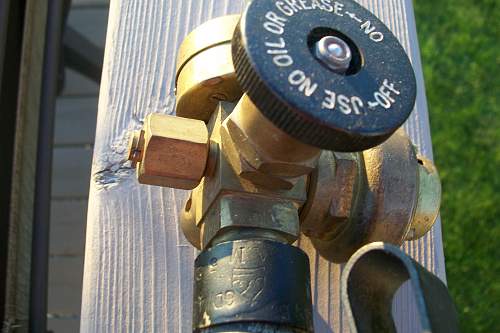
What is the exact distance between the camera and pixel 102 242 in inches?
32.9

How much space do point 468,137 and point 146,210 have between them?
1.46 meters

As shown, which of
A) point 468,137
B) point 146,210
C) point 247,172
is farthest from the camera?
point 468,137

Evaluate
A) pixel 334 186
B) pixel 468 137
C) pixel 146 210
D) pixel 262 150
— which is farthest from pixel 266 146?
pixel 468 137

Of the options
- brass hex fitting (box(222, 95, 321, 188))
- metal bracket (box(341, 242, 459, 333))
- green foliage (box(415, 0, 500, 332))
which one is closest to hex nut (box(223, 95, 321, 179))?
brass hex fitting (box(222, 95, 321, 188))

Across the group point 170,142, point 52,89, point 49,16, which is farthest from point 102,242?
point 49,16

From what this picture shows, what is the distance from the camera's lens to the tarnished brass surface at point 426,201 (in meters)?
0.74

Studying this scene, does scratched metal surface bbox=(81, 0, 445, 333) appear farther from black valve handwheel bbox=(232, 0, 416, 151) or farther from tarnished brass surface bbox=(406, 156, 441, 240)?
black valve handwheel bbox=(232, 0, 416, 151)

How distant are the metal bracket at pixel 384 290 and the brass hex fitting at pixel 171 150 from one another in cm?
20

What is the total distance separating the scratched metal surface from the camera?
0.80 meters

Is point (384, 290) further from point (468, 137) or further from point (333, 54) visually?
point (468, 137)

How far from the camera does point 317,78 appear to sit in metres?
0.56

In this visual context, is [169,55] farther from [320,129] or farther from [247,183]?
[320,129]

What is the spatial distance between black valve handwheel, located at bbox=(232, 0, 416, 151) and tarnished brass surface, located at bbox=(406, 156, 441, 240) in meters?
0.17

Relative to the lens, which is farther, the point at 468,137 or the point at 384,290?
the point at 468,137
